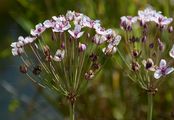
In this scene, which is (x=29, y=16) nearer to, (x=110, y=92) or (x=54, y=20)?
(x=110, y=92)

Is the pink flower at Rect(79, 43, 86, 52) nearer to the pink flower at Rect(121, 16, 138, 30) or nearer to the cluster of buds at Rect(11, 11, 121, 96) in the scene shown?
the cluster of buds at Rect(11, 11, 121, 96)

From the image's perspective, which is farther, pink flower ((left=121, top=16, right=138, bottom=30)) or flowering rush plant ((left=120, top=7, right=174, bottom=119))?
pink flower ((left=121, top=16, right=138, bottom=30))

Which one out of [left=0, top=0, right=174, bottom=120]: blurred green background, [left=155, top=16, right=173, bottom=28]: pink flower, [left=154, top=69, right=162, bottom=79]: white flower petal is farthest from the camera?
[left=0, top=0, right=174, bottom=120]: blurred green background

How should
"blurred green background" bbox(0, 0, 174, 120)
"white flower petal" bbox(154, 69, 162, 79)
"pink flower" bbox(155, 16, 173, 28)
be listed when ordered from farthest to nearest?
1. "blurred green background" bbox(0, 0, 174, 120)
2. "pink flower" bbox(155, 16, 173, 28)
3. "white flower petal" bbox(154, 69, 162, 79)

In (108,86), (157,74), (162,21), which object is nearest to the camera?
(157,74)

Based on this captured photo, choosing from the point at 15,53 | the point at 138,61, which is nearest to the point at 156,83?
the point at 138,61

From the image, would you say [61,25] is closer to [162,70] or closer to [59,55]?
[59,55]

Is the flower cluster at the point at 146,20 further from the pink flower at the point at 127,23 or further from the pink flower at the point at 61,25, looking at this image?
the pink flower at the point at 61,25

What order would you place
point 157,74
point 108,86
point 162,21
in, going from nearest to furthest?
point 157,74, point 162,21, point 108,86

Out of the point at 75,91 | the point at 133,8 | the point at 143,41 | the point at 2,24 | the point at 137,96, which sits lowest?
the point at 75,91

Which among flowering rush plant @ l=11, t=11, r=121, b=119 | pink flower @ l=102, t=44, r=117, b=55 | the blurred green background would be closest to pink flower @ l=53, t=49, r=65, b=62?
flowering rush plant @ l=11, t=11, r=121, b=119

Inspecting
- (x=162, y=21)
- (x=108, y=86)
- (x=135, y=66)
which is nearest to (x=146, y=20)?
(x=162, y=21)
